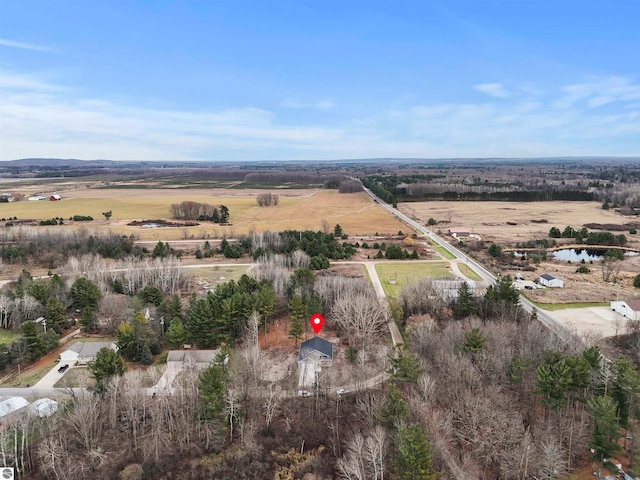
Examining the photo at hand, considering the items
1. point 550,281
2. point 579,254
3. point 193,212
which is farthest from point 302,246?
point 579,254

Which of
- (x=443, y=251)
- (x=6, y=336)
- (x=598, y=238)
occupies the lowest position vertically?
(x=6, y=336)

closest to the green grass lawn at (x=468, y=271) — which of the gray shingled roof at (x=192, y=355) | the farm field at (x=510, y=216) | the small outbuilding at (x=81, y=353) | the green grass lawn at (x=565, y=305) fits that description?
the green grass lawn at (x=565, y=305)

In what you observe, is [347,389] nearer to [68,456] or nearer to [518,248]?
[68,456]

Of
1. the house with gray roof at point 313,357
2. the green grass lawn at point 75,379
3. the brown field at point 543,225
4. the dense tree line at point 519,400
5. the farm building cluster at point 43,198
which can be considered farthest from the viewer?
the farm building cluster at point 43,198

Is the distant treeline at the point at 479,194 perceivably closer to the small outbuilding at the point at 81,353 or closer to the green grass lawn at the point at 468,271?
the green grass lawn at the point at 468,271

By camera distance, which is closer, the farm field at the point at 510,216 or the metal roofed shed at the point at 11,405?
the metal roofed shed at the point at 11,405

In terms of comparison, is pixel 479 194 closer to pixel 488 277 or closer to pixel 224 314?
pixel 488 277

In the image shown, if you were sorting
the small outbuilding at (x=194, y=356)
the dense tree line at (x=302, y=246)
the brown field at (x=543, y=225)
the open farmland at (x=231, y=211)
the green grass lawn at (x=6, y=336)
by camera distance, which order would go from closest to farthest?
the small outbuilding at (x=194, y=356)
the green grass lawn at (x=6, y=336)
the brown field at (x=543, y=225)
the dense tree line at (x=302, y=246)
the open farmland at (x=231, y=211)
